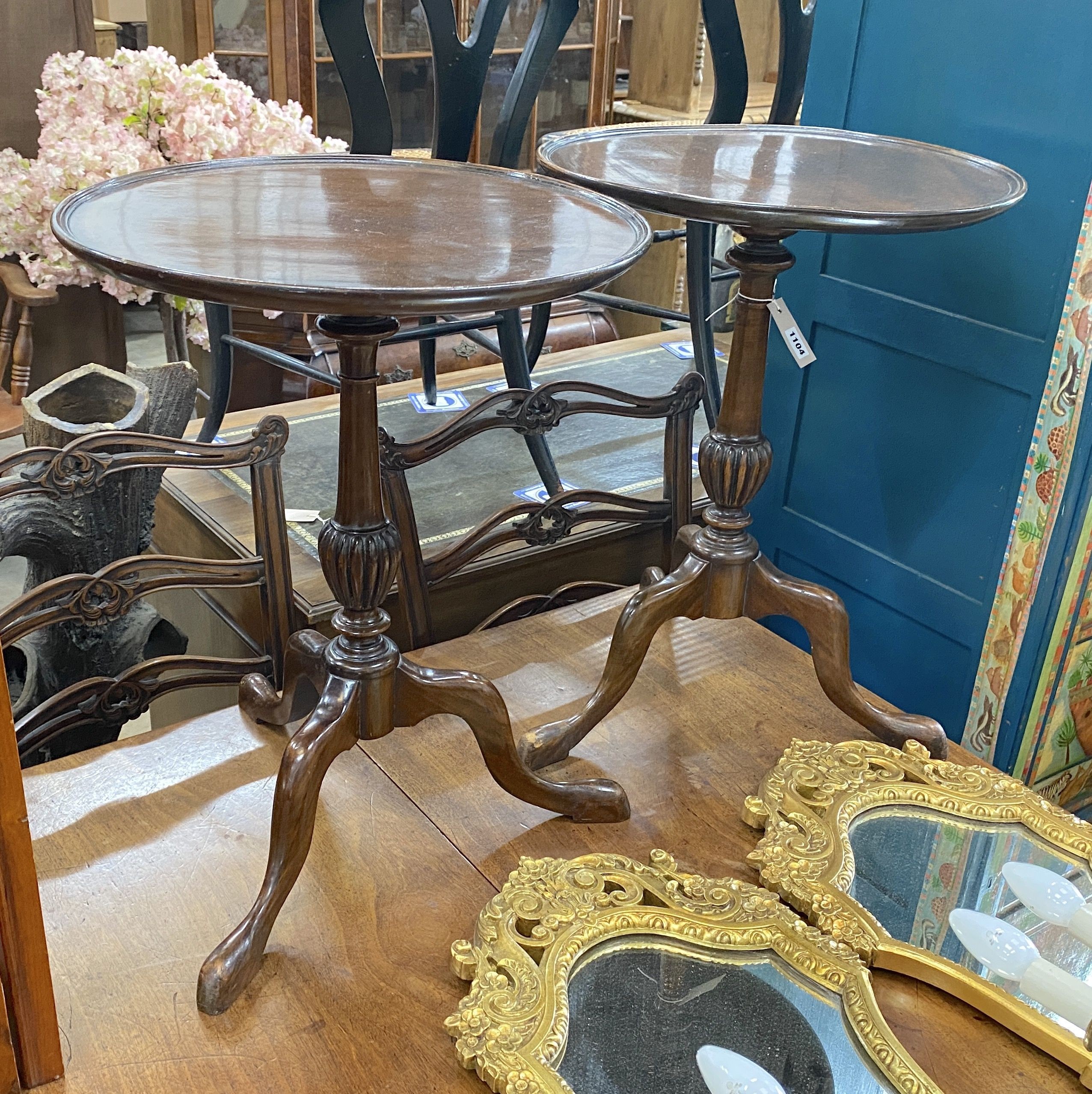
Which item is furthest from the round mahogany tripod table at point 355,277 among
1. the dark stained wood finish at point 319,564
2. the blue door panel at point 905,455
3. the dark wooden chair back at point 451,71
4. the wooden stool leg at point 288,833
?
the blue door panel at point 905,455

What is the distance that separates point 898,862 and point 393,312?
0.84 metres

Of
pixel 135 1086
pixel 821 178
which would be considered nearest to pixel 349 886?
pixel 135 1086

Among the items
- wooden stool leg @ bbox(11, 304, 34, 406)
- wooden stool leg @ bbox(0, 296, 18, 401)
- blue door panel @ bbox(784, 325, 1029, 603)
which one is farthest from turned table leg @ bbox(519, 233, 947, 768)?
wooden stool leg @ bbox(0, 296, 18, 401)

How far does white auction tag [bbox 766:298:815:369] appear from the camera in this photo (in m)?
1.51

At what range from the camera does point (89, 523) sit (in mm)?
1597

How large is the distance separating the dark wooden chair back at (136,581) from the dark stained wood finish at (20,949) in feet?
1.15

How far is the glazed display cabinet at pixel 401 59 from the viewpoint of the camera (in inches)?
135

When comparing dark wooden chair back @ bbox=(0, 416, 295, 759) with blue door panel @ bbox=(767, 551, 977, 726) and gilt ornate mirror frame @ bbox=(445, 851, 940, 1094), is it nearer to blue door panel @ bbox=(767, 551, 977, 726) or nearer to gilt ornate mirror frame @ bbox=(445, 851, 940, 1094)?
gilt ornate mirror frame @ bbox=(445, 851, 940, 1094)

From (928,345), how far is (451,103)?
2.84 ft

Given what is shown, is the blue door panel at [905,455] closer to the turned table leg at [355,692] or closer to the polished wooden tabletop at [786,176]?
the polished wooden tabletop at [786,176]

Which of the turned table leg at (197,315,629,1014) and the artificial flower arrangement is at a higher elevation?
the artificial flower arrangement

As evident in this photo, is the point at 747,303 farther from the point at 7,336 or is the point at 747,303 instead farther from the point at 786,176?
the point at 7,336

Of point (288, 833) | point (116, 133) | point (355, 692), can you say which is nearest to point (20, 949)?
point (288, 833)

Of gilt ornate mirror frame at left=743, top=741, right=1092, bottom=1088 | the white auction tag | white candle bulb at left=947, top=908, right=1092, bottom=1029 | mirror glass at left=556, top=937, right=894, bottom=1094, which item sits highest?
the white auction tag
